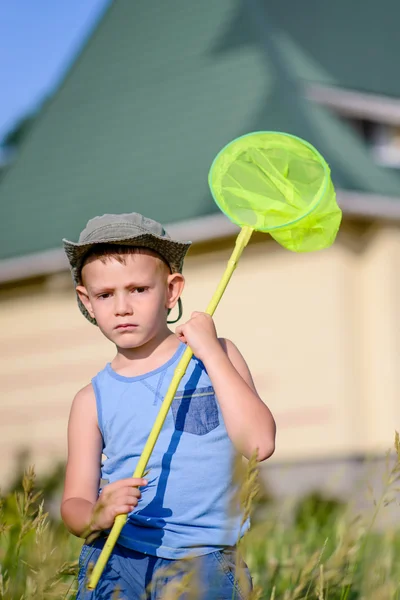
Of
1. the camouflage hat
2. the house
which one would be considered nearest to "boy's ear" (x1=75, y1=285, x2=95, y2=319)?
the camouflage hat

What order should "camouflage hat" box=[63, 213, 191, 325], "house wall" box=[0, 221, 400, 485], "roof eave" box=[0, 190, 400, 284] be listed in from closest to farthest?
"camouflage hat" box=[63, 213, 191, 325] → "roof eave" box=[0, 190, 400, 284] → "house wall" box=[0, 221, 400, 485]

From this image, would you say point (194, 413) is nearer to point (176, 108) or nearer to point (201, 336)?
Answer: point (201, 336)

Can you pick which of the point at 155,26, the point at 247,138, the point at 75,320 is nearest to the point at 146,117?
the point at 155,26

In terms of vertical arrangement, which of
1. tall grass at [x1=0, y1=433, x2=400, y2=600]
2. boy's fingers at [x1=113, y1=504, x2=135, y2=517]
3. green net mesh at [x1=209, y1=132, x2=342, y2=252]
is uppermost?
green net mesh at [x1=209, y1=132, x2=342, y2=252]

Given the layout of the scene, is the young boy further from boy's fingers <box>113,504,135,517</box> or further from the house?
the house

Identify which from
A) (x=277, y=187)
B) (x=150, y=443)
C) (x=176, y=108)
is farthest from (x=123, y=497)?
(x=176, y=108)

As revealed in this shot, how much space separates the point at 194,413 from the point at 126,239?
52cm

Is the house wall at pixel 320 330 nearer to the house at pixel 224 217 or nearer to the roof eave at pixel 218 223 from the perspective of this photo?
the house at pixel 224 217

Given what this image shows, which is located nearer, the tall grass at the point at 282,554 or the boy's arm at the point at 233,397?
the tall grass at the point at 282,554

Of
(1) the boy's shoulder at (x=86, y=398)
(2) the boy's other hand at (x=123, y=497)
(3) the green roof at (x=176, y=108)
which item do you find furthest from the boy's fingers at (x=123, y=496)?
(3) the green roof at (x=176, y=108)

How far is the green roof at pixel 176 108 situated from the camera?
32.1ft

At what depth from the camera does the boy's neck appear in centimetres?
290

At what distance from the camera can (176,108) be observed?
10.8 metres

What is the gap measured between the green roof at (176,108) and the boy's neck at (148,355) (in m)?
6.16
